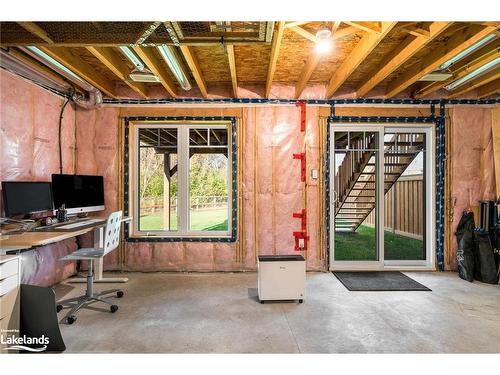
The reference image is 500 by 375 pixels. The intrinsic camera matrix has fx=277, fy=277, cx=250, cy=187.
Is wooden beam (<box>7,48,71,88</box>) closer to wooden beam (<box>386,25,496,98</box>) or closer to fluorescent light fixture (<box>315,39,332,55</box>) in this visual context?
fluorescent light fixture (<box>315,39,332,55</box>)

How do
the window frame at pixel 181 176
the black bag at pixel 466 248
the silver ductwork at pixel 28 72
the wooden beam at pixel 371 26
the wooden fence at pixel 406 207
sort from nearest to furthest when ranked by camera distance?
the wooden beam at pixel 371 26 < the silver ductwork at pixel 28 72 < the black bag at pixel 466 248 < the window frame at pixel 181 176 < the wooden fence at pixel 406 207

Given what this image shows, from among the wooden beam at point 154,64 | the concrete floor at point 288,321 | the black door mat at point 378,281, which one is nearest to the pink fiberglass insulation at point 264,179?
the concrete floor at point 288,321

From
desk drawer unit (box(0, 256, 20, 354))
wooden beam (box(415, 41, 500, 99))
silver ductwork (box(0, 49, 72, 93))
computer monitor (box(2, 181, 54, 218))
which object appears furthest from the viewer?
wooden beam (box(415, 41, 500, 99))

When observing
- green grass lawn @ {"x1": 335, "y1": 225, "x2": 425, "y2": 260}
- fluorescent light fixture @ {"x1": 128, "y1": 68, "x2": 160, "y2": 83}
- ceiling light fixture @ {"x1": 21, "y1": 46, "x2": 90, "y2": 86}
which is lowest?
green grass lawn @ {"x1": 335, "y1": 225, "x2": 425, "y2": 260}

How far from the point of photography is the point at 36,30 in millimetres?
2297

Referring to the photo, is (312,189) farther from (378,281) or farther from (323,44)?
A: (323,44)

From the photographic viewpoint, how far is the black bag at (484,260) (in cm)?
370

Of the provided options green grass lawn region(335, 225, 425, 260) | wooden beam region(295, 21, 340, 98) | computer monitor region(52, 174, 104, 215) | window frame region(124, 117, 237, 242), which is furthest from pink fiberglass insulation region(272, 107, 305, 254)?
computer monitor region(52, 174, 104, 215)

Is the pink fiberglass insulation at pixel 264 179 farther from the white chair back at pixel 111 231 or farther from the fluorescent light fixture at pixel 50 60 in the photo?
the fluorescent light fixture at pixel 50 60

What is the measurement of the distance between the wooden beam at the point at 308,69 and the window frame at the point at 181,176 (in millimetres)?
1055

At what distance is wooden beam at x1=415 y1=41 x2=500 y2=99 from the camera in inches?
115

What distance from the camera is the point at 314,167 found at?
4.24m

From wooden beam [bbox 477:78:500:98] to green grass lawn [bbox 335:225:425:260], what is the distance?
9.12 ft
